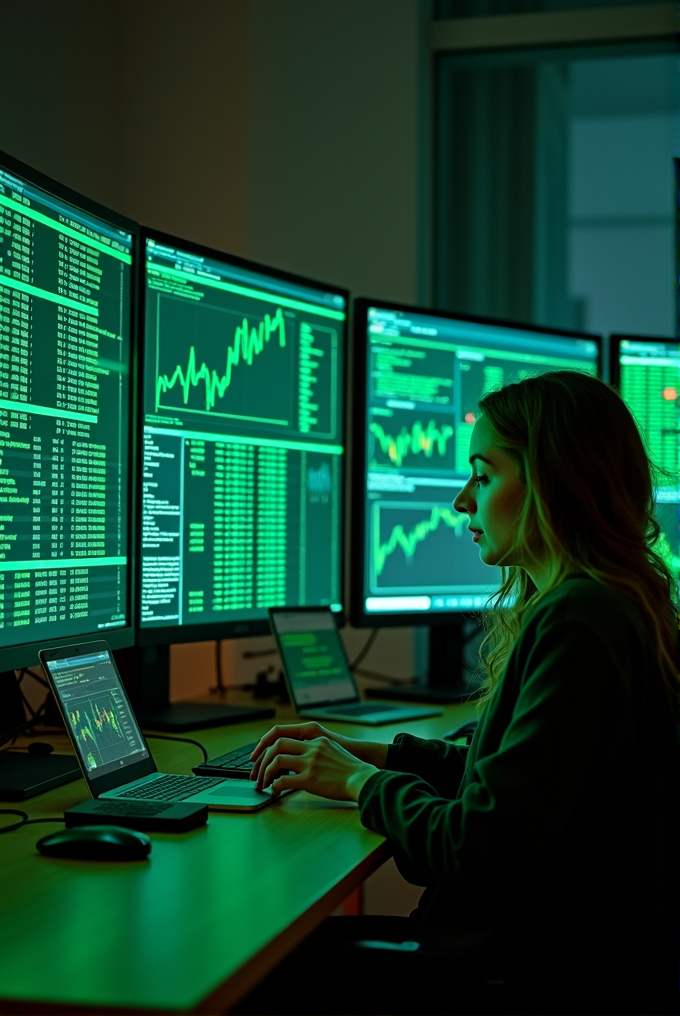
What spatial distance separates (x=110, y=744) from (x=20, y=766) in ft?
0.49

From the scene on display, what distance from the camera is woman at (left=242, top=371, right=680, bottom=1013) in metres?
0.86

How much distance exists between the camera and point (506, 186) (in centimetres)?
259

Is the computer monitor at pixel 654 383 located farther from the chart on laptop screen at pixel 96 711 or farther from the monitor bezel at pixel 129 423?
the chart on laptop screen at pixel 96 711

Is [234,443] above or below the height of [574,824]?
above

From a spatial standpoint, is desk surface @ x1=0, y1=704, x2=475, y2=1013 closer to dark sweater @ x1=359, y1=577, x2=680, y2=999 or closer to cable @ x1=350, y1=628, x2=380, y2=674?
dark sweater @ x1=359, y1=577, x2=680, y2=999

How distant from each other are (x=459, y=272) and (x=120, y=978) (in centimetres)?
214

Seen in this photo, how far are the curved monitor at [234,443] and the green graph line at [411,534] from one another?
0.07m

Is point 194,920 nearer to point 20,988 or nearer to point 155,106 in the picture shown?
point 20,988

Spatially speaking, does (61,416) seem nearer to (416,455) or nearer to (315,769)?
(315,769)

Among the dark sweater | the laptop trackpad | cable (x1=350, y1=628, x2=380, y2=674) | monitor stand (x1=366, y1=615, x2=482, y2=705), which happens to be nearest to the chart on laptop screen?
the laptop trackpad

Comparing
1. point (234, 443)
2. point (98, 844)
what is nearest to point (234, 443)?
point (234, 443)

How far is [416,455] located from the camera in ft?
6.33

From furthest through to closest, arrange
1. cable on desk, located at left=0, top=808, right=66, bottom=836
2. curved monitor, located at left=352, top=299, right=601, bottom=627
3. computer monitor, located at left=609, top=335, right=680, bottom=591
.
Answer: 1. computer monitor, located at left=609, top=335, right=680, bottom=591
2. curved monitor, located at left=352, top=299, right=601, bottom=627
3. cable on desk, located at left=0, top=808, right=66, bottom=836

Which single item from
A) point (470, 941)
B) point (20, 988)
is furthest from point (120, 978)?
point (470, 941)
